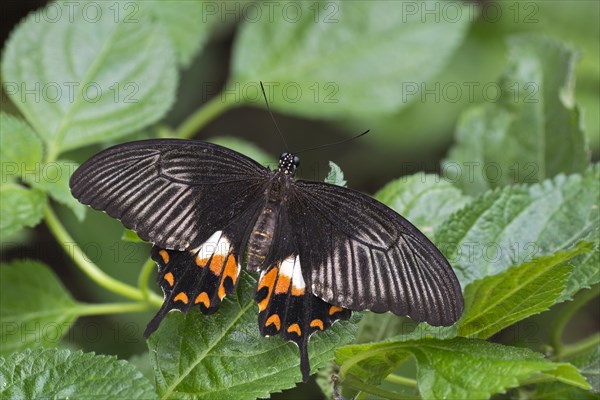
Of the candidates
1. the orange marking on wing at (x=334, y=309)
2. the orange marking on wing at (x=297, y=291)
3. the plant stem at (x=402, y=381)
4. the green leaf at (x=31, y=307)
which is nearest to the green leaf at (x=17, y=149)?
the green leaf at (x=31, y=307)

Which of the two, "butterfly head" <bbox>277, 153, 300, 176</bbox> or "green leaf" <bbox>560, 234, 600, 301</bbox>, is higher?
"butterfly head" <bbox>277, 153, 300, 176</bbox>

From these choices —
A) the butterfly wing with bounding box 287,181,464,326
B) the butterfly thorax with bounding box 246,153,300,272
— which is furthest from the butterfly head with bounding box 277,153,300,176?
the butterfly wing with bounding box 287,181,464,326

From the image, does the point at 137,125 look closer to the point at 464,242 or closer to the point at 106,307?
the point at 106,307

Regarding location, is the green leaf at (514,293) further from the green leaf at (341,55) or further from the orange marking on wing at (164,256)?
the green leaf at (341,55)

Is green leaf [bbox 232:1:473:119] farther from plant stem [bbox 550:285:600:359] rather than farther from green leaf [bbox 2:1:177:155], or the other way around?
plant stem [bbox 550:285:600:359]

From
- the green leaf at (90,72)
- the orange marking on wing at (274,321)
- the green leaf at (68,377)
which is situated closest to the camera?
the green leaf at (68,377)

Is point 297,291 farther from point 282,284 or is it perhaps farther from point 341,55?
point 341,55

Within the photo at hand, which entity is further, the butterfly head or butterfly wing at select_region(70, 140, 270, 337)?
the butterfly head
